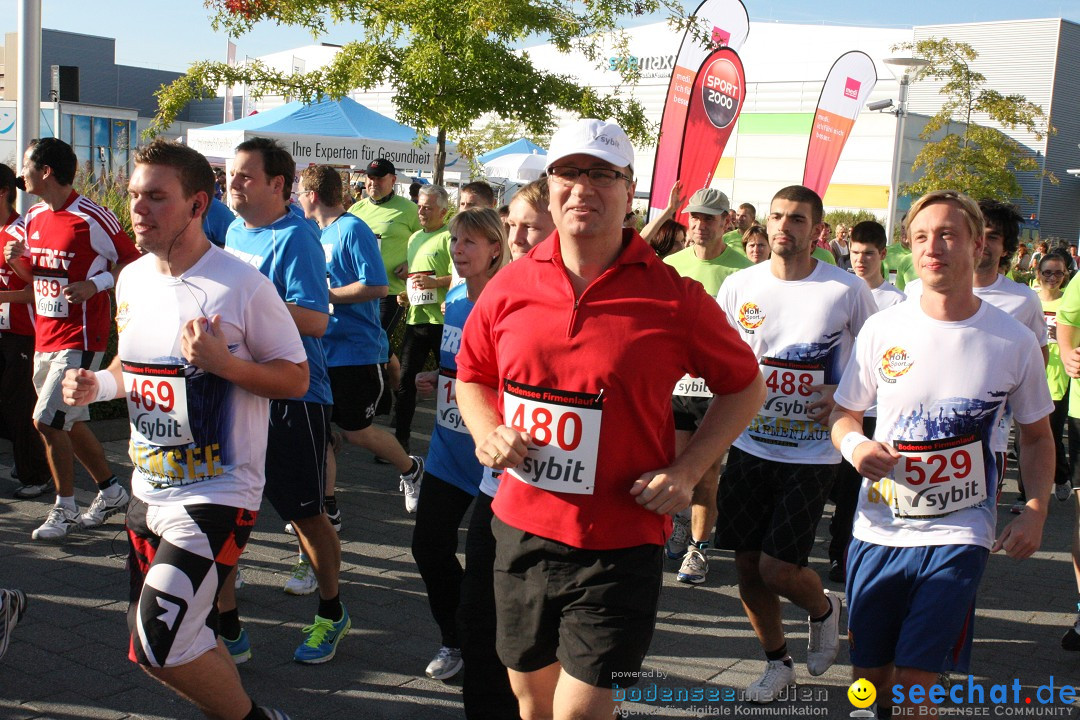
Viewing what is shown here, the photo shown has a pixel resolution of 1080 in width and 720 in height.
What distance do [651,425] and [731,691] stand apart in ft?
7.17

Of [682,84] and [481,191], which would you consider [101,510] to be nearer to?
[481,191]

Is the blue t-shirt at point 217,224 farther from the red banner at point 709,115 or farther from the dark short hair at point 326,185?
the red banner at point 709,115

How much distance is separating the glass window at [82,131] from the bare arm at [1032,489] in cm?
2730

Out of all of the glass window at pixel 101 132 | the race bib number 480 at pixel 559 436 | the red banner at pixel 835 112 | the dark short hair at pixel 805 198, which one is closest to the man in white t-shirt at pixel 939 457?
the race bib number 480 at pixel 559 436

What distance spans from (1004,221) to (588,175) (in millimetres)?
3068

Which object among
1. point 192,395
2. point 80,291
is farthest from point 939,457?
point 80,291

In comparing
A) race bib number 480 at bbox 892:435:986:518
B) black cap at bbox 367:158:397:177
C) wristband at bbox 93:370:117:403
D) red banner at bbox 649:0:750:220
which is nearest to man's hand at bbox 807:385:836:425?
race bib number 480 at bbox 892:435:986:518

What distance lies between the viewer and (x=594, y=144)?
2.71 m

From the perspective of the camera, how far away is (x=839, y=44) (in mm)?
53562

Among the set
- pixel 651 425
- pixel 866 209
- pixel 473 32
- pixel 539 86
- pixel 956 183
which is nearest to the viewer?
pixel 651 425

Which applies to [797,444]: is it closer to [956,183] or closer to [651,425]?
[651,425]

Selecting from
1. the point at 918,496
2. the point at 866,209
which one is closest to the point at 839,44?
the point at 866,209

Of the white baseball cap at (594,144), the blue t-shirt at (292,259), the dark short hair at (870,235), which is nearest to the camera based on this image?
the white baseball cap at (594,144)

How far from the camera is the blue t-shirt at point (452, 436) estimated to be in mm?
4016
